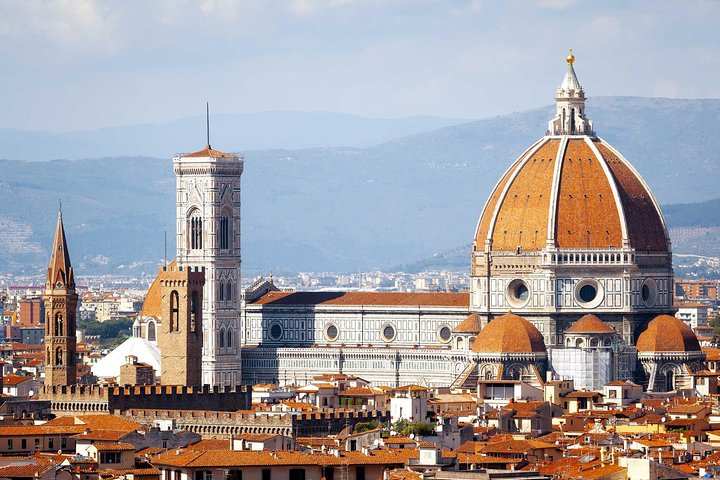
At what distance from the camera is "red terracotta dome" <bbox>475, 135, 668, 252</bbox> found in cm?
12838

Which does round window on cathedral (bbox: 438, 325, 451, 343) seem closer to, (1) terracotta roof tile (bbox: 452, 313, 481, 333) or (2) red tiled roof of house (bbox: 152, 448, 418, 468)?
(1) terracotta roof tile (bbox: 452, 313, 481, 333)

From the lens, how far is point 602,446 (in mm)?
72188

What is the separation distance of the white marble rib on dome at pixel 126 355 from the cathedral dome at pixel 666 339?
2200cm

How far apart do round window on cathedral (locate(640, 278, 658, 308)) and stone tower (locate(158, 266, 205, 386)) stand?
30531 mm

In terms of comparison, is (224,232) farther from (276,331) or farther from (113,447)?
(113,447)

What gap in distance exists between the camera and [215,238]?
445ft

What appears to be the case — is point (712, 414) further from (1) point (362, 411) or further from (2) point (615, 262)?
(2) point (615, 262)

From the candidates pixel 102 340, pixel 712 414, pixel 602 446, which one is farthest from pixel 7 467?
pixel 102 340

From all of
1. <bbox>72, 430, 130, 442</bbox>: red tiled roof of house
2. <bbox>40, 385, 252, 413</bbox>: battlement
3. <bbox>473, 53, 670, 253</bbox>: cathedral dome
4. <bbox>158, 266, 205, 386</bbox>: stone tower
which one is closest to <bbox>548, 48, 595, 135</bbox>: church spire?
<bbox>473, 53, 670, 253</bbox>: cathedral dome

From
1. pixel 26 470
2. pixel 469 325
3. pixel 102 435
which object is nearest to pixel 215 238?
pixel 469 325

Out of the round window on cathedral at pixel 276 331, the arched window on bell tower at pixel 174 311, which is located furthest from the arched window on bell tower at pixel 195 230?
the arched window on bell tower at pixel 174 311

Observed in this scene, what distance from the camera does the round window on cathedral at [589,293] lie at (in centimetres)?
12875

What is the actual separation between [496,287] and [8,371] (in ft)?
76.1

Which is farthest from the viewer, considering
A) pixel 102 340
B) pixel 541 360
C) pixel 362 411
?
pixel 102 340
